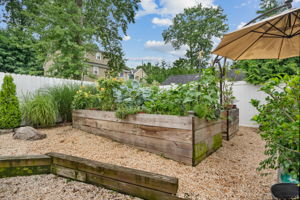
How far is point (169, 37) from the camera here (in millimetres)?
18375

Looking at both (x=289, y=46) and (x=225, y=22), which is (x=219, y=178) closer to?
(x=289, y=46)

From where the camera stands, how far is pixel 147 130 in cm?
218

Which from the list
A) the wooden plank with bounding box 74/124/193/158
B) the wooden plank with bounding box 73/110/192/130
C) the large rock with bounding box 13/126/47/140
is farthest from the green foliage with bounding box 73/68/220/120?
the large rock with bounding box 13/126/47/140

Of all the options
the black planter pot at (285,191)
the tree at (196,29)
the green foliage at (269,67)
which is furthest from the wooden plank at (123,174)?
the tree at (196,29)

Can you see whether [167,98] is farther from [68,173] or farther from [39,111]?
[39,111]

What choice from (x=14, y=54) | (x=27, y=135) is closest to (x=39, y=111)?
(x=27, y=135)

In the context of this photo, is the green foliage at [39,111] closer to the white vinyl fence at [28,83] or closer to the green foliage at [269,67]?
the white vinyl fence at [28,83]

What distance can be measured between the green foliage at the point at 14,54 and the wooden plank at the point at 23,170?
1346cm

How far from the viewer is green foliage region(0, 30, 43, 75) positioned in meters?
12.5

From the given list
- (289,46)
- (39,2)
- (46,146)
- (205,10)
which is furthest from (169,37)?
(46,146)

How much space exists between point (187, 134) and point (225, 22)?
58.3ft

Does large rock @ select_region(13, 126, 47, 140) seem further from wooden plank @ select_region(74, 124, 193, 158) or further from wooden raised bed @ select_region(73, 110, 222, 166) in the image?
wooden raised bed @ select_region(73, 110, 222, 166)

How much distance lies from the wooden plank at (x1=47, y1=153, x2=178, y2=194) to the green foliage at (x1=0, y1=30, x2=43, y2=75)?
13818 mm

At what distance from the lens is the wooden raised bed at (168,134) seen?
71.4 inches
